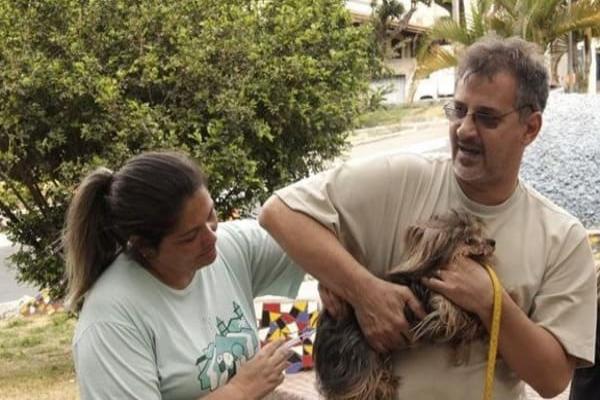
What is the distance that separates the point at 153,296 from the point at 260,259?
47cm

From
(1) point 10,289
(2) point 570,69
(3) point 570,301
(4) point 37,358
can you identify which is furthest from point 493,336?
(2) point 570,69

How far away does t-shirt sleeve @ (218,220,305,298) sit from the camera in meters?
2.97

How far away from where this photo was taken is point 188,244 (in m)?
2.63

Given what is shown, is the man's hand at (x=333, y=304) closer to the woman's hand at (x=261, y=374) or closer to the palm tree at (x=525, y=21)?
the woman's hand at (x=261, y=374)

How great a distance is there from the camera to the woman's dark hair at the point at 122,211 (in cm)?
259

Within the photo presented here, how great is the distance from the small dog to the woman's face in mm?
437

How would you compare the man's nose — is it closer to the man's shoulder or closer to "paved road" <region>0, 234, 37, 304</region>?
the man's shoulder

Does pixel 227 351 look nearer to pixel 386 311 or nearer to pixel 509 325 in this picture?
pixel 386 311

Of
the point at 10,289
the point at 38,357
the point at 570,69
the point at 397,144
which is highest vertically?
the point at 570,69

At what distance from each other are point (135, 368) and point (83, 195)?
0.54 metres

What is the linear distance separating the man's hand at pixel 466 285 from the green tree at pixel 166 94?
184 inches

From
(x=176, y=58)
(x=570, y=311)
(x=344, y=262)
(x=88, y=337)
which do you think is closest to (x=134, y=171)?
(x=88, y=337)

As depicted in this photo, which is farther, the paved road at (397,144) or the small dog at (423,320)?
the paved road at (397,144)

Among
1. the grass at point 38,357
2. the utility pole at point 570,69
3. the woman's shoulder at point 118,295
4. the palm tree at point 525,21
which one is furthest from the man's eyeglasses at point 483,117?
the utility pole at point 570,69
